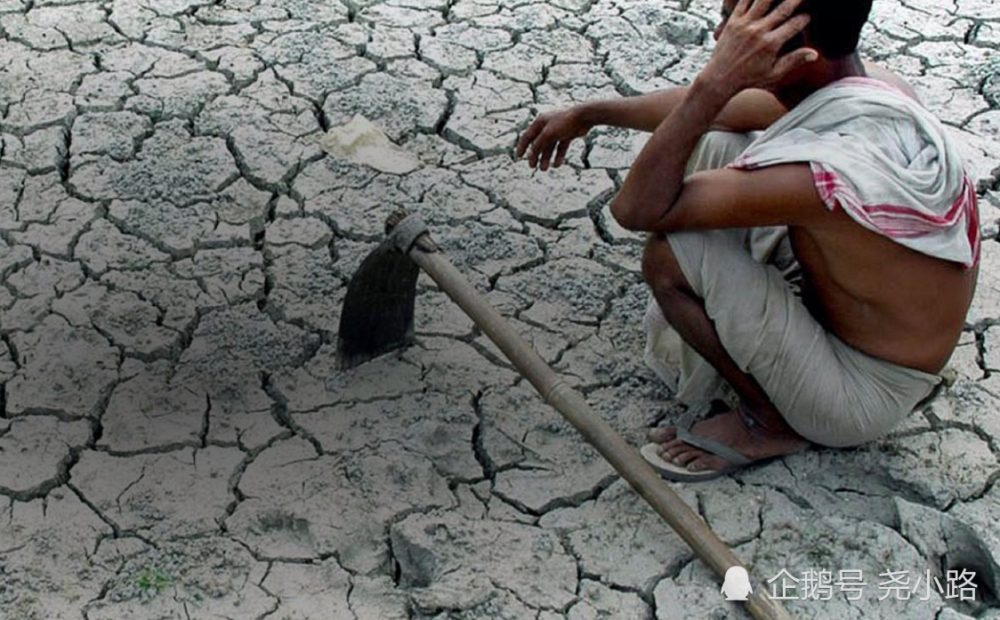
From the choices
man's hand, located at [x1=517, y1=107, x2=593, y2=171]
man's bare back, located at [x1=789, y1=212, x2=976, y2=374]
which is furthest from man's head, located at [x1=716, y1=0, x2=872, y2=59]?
man's hand, located at [x1=517, y1=107, x2=593, y2=171]

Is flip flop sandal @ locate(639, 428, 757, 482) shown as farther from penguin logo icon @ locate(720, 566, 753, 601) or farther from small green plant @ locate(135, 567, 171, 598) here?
small green plant @ locate(135, 567, 171, 598)

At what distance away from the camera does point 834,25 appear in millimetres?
2842

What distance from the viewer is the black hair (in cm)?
279

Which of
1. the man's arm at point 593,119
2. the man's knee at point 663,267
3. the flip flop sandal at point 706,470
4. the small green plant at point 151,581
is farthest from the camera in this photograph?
the man's arm at point 593,119

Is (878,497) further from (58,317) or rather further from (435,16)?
(435,16)

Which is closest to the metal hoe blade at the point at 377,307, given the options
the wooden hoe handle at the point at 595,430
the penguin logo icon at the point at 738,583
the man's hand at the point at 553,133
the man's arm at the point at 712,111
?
the wooden hoe handle at the point at 595,430

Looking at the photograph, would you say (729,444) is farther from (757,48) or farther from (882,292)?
(757,48)

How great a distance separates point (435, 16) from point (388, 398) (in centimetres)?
222

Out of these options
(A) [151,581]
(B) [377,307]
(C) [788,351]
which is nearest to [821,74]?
(C) [788,351]

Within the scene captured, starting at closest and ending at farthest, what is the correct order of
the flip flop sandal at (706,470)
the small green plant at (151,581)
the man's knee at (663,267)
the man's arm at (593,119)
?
the small green plant at (151,581)
the man's knee at (663,267)
the flip flop sandal at (706,470)
the man's arm at (593,119)

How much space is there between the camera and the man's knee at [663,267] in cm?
320

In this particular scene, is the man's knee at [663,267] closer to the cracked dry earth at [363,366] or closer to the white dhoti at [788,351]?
the white dhoti at [788,351]

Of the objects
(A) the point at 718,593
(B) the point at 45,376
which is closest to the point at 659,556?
(A) the point at 718,593

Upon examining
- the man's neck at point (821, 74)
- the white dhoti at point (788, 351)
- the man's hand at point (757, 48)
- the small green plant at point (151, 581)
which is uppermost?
the man's hand at point (757, 48)
